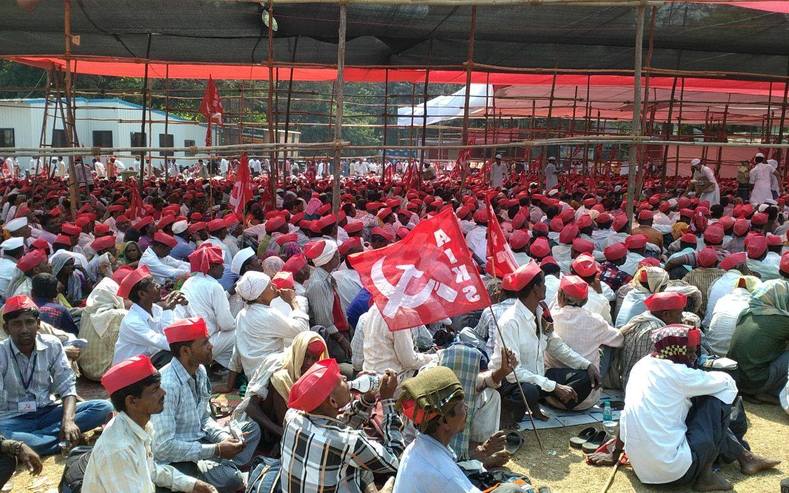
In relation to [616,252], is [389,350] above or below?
below

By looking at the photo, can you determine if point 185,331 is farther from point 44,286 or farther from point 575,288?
point 575,288

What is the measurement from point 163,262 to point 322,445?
5061 millimetres

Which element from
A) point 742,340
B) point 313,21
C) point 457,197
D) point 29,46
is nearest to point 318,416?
point 742,340

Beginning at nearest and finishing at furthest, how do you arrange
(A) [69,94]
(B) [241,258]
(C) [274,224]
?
(B) [241,258] < (C) [274,224] < (A) [69,94]

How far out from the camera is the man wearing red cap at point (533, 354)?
477cm

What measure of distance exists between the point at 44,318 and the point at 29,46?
801 cm

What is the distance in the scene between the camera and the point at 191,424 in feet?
12.5

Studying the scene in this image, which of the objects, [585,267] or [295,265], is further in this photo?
[295,265]

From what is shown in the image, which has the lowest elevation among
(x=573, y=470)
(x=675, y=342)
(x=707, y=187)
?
(x=573, y=470)

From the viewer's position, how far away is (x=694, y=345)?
13.3ft

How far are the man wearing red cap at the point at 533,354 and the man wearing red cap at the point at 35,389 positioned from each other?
2659 millimetres

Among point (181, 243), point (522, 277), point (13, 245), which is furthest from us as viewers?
point (181, 243)

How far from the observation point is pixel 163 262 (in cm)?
747

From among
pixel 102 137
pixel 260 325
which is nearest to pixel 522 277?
pixel 260 325
